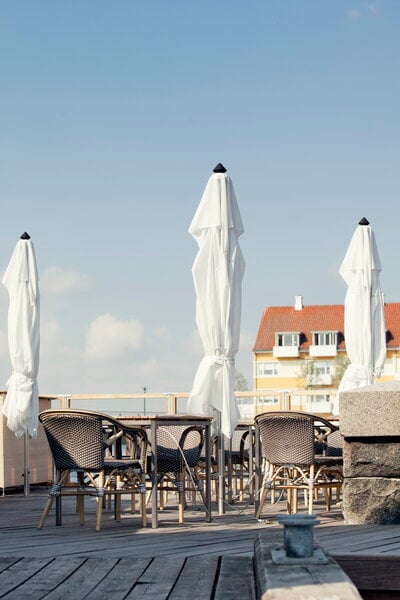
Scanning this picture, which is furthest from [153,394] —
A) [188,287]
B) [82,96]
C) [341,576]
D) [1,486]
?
[341,576]

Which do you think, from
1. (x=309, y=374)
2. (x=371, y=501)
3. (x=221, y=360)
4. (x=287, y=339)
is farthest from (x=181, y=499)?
(x=287, y=339)

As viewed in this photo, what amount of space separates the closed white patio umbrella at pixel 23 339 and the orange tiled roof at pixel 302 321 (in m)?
62.0

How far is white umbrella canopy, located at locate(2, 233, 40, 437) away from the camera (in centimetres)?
1134

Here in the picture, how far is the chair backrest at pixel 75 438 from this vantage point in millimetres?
7656

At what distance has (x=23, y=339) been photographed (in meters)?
11.5

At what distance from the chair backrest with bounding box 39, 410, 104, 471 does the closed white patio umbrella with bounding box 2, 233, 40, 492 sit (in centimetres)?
356

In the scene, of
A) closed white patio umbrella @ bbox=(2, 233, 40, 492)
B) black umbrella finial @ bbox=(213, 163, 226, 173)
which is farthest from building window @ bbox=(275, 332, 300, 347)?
black umbrella finial @ bbox=(213, 163, 226, 173)

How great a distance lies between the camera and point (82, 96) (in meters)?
17.0

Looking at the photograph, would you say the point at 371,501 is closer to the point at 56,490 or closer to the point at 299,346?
the point at 56,490

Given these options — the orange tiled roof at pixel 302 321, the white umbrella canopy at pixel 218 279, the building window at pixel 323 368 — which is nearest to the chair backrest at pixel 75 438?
the white umbrella canopy at pixel 218 279

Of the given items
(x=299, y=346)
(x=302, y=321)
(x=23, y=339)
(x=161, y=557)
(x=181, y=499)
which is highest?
(x=302, y=321)

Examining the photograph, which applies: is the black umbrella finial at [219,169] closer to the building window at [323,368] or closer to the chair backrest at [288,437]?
the chair backrest at [288,437]

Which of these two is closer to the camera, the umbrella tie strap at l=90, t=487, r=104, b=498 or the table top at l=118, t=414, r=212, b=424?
the umbrella tie strap at l=90, t=487, r=104, b=498

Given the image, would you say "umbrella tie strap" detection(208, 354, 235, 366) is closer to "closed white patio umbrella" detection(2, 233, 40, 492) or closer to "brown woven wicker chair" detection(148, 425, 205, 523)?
"brown woven wicker chair" detection(148, 425, 205, 523)
